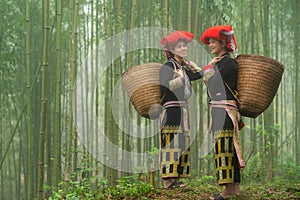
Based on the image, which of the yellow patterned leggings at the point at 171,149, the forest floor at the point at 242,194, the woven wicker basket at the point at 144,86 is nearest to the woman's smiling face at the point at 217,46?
the woven wicker basket at the point at 144,86

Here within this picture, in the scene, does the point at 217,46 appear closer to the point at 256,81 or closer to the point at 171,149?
the point at 256,81

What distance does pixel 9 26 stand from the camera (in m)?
7.28

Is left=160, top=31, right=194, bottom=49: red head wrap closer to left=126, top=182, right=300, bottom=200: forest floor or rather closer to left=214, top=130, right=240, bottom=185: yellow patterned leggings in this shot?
left=214, top=130, right=240, bottom=185: yellow patterned leggings

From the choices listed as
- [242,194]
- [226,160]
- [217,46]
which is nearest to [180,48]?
[217,46]

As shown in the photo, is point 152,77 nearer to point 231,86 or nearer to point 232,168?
point 231,86

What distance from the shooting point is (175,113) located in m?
3.70

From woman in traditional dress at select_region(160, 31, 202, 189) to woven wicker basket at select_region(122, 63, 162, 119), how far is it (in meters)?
0.07

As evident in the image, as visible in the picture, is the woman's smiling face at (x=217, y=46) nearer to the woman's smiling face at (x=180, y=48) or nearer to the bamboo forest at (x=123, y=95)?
the woman's smiling face at (x=180, y=48)

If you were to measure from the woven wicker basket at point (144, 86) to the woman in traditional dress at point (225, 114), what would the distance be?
47 centimetres

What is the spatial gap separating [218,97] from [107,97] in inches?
74.9

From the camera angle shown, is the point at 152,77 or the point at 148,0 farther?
the point at 148,0

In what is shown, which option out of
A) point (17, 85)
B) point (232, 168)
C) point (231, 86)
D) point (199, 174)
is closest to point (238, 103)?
point (231, 86)

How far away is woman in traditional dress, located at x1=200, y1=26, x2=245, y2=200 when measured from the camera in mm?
3213

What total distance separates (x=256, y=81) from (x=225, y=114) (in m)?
0.31
